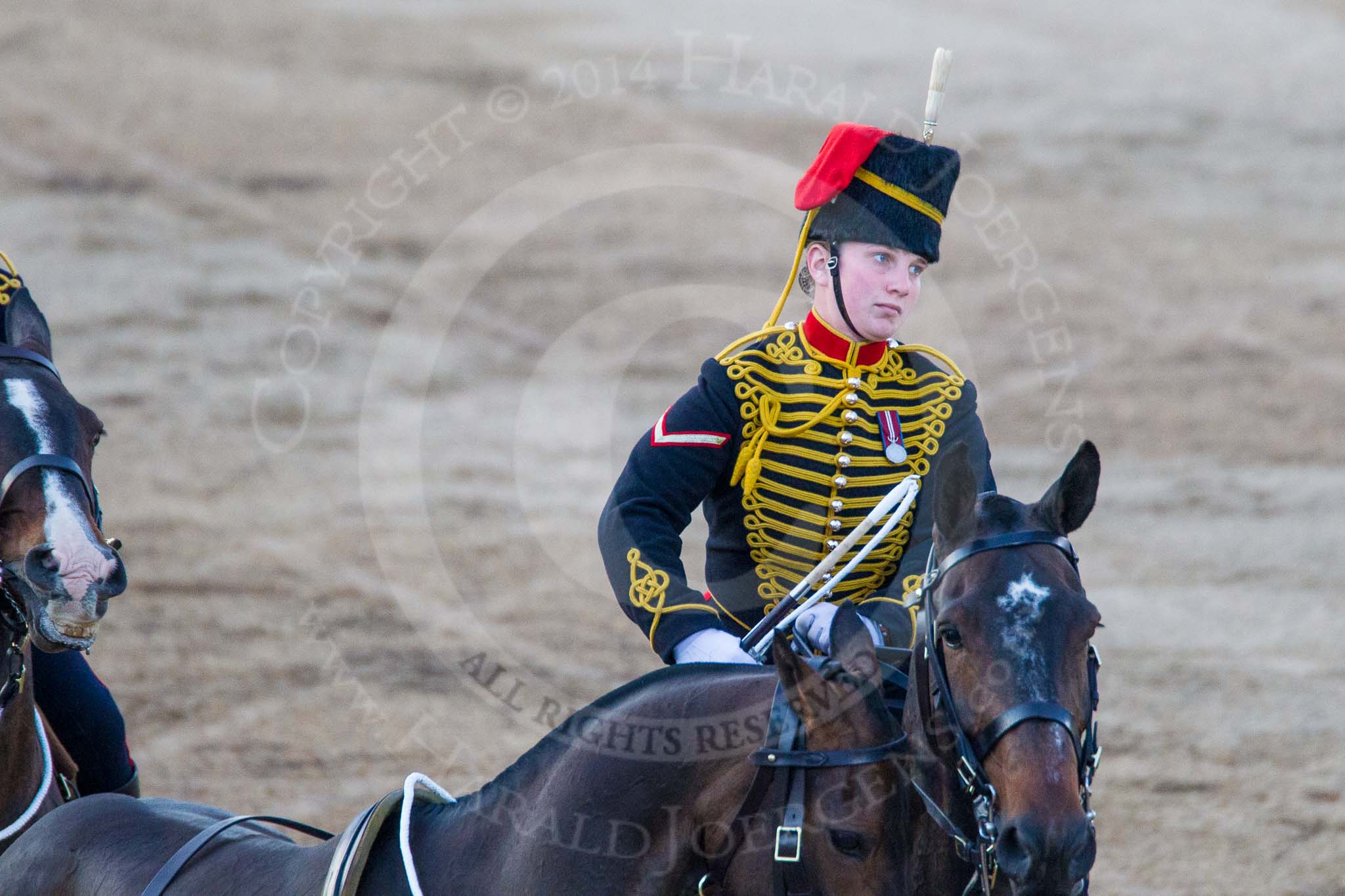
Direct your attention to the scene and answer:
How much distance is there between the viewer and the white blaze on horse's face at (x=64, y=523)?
2896mm

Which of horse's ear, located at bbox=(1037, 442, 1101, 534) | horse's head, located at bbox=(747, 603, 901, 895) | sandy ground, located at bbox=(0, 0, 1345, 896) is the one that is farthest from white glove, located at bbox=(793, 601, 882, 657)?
sandy ground, located at bbox=(0, 0, 1345, 896)

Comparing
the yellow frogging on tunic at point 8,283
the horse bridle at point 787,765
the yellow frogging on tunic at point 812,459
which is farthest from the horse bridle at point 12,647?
the horse bridle at point 787,765

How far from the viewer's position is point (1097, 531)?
33.0ft

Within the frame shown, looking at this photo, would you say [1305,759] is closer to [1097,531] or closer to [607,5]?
[1097,531]

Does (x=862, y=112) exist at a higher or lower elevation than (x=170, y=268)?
higher

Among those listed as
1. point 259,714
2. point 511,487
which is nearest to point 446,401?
point 511,487

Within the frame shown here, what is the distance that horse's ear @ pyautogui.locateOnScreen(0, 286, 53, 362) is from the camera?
333cm

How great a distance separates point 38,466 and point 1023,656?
1.90 m

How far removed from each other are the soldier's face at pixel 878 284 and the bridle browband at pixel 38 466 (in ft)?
4.80

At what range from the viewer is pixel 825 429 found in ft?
9.84

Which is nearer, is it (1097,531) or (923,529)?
(923,529)

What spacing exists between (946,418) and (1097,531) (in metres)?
7.33

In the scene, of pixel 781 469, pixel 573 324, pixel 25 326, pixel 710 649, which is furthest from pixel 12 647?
pixel 573 324

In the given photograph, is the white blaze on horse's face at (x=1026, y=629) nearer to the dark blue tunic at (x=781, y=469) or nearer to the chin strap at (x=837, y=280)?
the dark blue tunic at (x=781, y=469)
